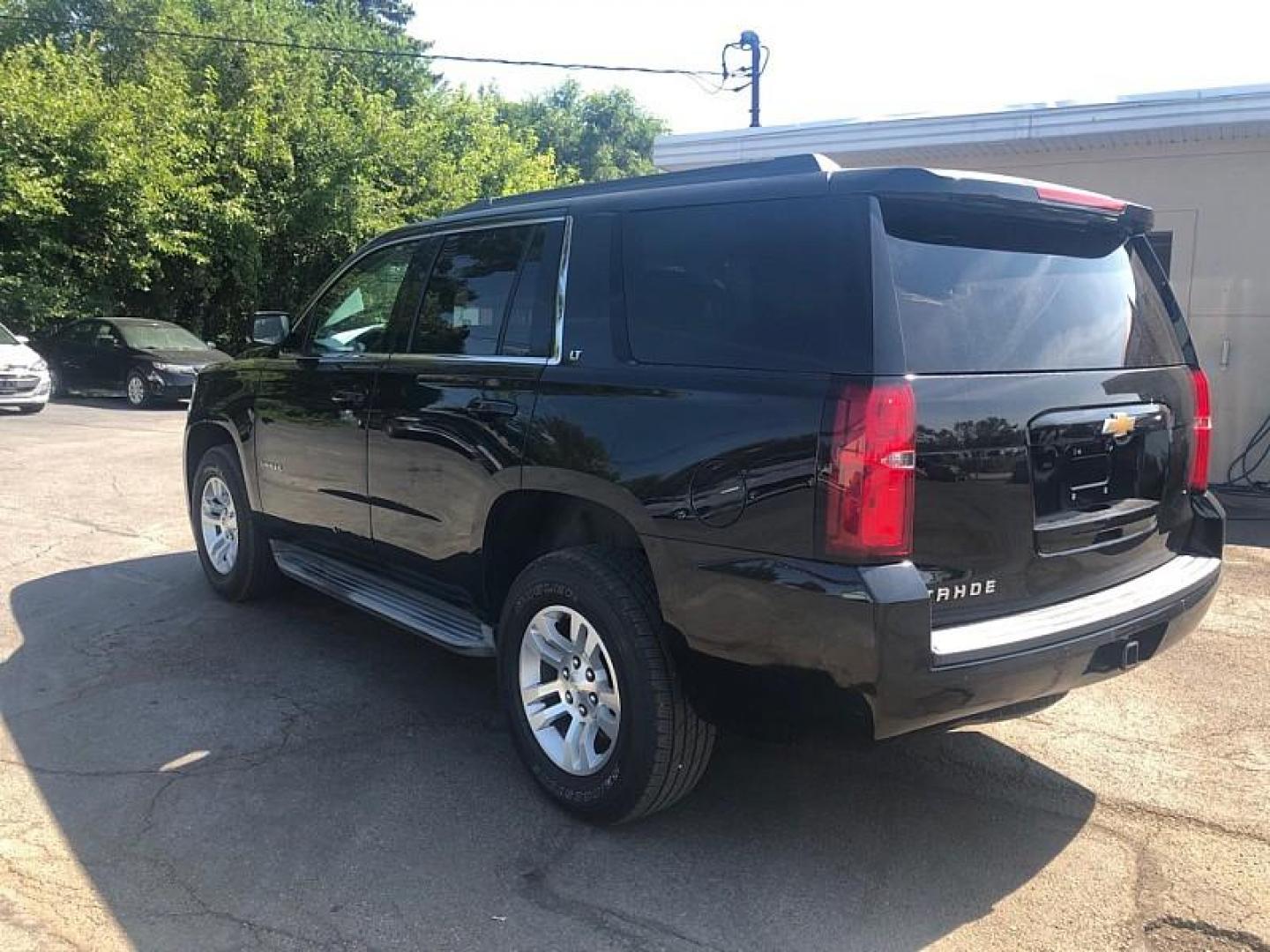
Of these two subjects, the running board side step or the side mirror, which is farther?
the side mirror

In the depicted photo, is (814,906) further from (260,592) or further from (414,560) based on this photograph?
A: (260,592)

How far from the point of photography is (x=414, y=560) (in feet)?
13.9

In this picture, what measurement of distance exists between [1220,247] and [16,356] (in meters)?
15.6

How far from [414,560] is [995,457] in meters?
2.41

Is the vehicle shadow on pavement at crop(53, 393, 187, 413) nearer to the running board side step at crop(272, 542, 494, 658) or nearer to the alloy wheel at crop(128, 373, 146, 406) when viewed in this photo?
the alloy wheel at crop(128, 373, 146, 406)

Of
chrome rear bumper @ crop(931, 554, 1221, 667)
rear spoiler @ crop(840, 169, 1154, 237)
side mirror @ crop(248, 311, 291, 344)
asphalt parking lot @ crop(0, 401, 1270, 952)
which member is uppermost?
rear spoiler @ crop(840, 169, 1154, 237)

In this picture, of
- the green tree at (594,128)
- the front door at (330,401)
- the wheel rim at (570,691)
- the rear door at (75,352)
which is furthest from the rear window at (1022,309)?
the green tree at (594,128)

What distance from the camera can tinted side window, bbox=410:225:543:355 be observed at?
3.79 metres

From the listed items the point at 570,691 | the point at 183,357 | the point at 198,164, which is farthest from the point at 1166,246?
the point at 198,164

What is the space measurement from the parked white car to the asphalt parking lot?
11.8 meters

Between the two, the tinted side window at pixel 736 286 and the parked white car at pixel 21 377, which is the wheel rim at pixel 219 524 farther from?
the parked white car at pixel 21 377

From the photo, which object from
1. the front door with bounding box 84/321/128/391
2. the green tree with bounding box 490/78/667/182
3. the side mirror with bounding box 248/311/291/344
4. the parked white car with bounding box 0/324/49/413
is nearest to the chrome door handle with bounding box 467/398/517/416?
the side mirror with bounding box 248/311/291/344

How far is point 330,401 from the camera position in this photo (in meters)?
4.64

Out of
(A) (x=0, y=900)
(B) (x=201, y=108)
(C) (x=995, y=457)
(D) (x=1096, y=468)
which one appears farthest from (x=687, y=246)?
(B) (x=201, y=108)
